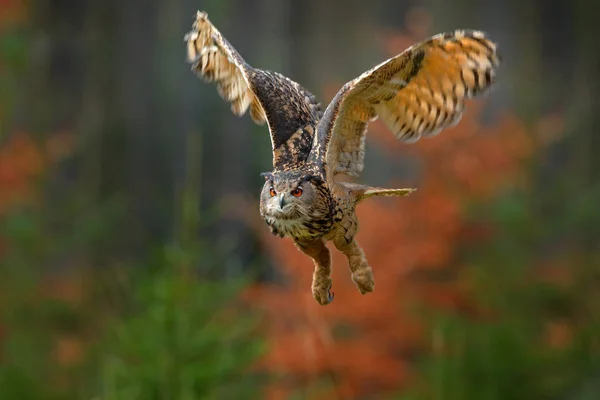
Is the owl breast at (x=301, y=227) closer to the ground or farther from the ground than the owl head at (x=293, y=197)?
closer to the ground

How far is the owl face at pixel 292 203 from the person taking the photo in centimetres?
192

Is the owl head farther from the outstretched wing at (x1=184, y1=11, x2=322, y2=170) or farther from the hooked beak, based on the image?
the outstretched wing at (x1=184, y1=11, x2=322, y2=170)

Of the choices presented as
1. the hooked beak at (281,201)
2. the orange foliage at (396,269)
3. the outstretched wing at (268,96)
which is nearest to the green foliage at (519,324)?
the orange foliage at (396,269)

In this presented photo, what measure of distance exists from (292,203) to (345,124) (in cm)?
44

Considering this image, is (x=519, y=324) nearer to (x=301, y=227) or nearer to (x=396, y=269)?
(x=396, y=269)

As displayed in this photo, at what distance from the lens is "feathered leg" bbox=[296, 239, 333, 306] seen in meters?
2.21

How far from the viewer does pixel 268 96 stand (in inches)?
90.8

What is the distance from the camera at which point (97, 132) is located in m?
15.0

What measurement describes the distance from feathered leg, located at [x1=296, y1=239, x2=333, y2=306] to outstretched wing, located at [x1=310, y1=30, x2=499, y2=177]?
20cm

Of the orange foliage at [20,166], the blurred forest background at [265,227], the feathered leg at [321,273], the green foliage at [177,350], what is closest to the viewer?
the feathered leg at [321,273]

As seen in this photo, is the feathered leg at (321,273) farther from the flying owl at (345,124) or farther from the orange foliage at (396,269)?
the orange foliage at (396,269)

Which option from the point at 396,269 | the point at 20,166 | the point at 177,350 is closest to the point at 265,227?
the point at 396,269

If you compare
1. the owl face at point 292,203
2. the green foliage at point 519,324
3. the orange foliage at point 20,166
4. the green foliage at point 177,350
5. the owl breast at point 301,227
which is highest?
the orange foliage at point 20,166

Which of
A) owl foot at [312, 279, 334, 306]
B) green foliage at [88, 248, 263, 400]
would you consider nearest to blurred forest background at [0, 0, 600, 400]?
green foliage at [88, 248, 263, 400]
